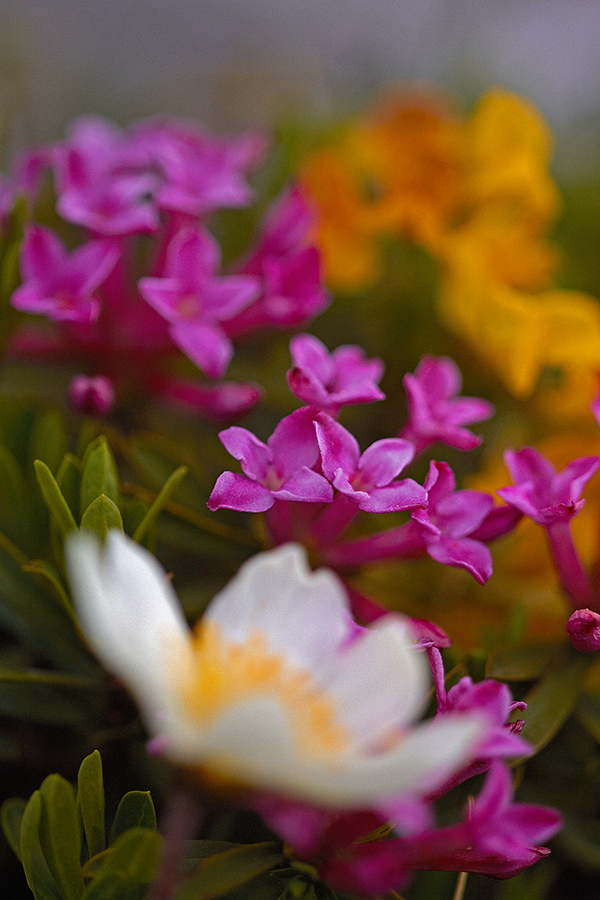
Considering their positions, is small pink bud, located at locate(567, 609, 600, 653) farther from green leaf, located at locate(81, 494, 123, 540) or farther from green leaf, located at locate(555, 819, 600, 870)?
green leaf, located at locate(81, 494, 123, 540)

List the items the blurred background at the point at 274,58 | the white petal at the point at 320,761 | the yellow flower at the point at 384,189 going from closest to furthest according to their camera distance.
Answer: the white petal at the point at 320,761 < the yellow flower at the point at 384,189 < the blurred background at the point at 274,58

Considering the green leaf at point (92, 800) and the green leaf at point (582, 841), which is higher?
the green leaf at point (92, 800)

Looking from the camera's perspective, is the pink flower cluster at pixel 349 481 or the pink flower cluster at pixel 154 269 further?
the pink flower cluster at pixel 154 269

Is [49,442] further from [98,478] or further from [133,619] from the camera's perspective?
[133,619]

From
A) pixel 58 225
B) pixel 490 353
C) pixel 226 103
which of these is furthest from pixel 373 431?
pixel 226 103

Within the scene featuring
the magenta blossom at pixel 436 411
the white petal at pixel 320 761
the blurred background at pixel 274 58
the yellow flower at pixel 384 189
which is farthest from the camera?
the blurred background at pixel 274 58

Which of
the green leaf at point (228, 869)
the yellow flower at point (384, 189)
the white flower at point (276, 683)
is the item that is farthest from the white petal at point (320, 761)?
the yellow flower at point (384, 189)

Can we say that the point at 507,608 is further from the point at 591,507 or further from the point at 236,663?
the point at 236,663

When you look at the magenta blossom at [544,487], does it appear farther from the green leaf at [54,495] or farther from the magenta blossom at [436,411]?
the green leaf at [54,495]
